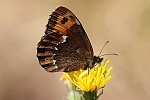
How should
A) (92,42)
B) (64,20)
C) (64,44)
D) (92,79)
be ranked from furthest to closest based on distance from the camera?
1. (92,42)
2. (64,44)
3. (64,20)
4. (92,79)

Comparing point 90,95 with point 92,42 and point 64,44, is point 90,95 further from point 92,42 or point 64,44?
point 92,42

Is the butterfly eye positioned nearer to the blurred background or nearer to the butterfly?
the butterfly

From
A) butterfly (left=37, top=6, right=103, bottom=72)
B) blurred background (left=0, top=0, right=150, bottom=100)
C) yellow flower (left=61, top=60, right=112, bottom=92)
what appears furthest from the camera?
blurred background (left=0, top=0, right=150, bottom=100)

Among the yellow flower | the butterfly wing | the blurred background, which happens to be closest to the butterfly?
the butterfly wing

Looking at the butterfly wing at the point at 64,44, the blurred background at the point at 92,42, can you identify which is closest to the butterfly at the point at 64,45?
the butterfly wing at the point at 64,44

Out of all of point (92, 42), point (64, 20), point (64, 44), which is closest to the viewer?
point (64, 20)

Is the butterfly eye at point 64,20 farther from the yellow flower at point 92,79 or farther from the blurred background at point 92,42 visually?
the blurred background at point 92,42

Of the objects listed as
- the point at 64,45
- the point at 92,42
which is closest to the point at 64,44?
the point at 64,45

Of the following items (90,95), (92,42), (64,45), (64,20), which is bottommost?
(92,42)
